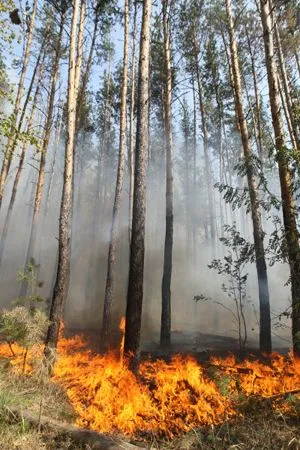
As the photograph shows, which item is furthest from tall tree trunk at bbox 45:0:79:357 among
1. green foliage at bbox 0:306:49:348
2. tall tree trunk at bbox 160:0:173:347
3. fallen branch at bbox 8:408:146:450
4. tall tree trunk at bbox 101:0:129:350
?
tall tree trunk at bbox 160:0:173:347

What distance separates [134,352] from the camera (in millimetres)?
7590

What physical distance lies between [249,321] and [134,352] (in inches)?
528

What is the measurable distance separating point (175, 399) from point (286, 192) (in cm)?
500

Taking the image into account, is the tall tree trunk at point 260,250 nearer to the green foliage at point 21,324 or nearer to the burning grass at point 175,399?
the burning grass at point 175,399

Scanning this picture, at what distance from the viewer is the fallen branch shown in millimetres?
4098

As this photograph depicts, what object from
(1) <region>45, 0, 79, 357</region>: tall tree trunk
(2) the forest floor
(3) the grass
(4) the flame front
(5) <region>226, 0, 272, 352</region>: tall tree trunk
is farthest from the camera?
(5) <region>226, 0, 272, 352</region>: tall tree trunk

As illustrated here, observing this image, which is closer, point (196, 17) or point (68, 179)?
point (68, 179)

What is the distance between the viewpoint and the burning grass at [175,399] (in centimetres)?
471

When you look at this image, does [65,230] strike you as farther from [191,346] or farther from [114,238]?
[191,346]

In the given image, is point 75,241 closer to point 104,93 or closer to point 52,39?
point 104,93

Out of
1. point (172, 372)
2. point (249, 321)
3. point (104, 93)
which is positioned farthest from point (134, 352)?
point (104, 93)

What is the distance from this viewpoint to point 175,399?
668 cm

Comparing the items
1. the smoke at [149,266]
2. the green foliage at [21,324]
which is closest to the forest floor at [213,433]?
the green foliage at [21,324]

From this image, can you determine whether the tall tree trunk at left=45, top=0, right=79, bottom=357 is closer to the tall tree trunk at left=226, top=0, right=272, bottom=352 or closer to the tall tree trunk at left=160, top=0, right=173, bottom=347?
the tall tree trunk at left=160, top=0, right=173, bottom=347
